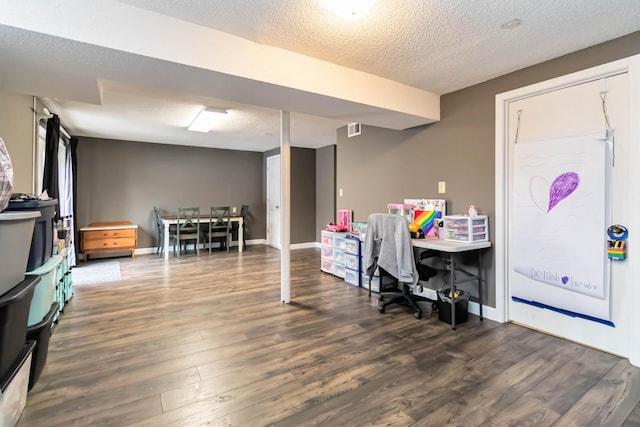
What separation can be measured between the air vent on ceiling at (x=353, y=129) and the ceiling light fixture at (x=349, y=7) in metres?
2.78

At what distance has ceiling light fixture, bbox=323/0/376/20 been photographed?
175 centimetres

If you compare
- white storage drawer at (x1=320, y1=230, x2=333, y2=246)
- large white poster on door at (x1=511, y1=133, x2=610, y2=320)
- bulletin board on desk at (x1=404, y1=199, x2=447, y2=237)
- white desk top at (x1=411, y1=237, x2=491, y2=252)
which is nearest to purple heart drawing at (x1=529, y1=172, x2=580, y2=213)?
large white poster on door at (x1=511, y1=133, x2=610, y2=320)

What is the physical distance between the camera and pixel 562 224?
8.23ft

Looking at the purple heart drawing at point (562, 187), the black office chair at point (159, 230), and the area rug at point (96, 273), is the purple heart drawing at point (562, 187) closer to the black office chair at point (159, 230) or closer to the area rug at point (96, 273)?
the area rug at point (96, 273)

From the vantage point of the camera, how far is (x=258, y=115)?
4.33 m

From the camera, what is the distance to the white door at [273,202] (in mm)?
7301

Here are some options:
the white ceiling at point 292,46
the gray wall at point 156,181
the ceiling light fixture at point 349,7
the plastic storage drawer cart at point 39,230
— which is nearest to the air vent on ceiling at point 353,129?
the white ceiling at point 292,46

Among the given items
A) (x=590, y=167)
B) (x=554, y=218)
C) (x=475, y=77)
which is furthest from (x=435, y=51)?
(x=554, y=218)

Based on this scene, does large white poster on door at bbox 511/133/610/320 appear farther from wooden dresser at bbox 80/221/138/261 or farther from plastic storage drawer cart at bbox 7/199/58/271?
wooden dresser at bbox 80/221/138/261

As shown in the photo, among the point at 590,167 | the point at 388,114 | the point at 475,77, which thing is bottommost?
the point at 590,167

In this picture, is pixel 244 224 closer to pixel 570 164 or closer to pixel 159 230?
pixel 159 230

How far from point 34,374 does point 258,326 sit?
1.50m

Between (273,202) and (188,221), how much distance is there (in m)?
2.04

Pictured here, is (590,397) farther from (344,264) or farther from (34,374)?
(34,374)
